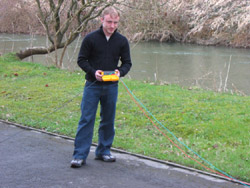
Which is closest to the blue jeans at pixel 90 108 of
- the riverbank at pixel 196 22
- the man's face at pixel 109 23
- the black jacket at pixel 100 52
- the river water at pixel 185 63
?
the black jacket at pixel 100 52

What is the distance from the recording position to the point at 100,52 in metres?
4.48

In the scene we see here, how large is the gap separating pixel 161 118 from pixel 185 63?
1455 cm

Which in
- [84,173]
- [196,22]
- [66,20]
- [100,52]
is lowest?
[84,173]

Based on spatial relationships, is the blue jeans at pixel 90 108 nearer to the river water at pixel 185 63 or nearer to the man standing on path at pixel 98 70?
the man standing on path at pixel 98 70

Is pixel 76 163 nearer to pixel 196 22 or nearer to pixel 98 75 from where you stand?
pixel 98 75

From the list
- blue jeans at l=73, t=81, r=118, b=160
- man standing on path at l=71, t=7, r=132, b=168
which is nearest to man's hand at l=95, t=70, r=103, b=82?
man standing on path at l=71, t=7, r=132, b=168

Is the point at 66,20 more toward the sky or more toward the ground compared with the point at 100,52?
more toward the sky

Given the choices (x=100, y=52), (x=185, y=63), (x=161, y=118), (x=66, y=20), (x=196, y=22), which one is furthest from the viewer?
(x=196, y=22)

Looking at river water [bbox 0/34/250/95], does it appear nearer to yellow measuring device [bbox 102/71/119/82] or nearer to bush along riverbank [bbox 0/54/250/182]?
bush along riverbank [bbox 0/54/250/182]

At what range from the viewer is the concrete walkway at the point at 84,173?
13.6 ft

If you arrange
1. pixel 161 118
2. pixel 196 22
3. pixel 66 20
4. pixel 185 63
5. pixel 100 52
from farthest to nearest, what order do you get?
pixel 196 22, pixel 185 63, pixel 66 20, pixel 161 118, pixel 100 52

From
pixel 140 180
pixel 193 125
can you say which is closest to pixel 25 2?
pixel 193 125

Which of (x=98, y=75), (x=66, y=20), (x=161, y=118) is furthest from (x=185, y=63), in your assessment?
(x=98, y=75)

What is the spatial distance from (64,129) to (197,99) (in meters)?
3.57
